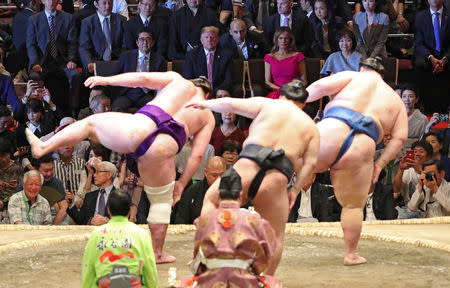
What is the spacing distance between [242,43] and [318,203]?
2033 millimetres

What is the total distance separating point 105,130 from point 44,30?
365 centimetres

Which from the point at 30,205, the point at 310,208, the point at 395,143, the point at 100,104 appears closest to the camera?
the point at 395,143

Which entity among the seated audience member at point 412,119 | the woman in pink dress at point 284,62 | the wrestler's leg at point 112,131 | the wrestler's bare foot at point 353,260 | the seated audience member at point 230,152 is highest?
the woman in pink dress at point 284,62

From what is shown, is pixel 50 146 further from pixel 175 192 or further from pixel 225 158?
pixel 225 158

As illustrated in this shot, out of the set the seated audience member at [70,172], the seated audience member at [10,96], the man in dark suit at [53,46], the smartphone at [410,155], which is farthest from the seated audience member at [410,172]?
the seated audience member at [10,96]

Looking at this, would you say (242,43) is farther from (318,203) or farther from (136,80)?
(136,80)

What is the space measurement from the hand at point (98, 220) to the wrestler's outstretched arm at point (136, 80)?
1490 millimetres

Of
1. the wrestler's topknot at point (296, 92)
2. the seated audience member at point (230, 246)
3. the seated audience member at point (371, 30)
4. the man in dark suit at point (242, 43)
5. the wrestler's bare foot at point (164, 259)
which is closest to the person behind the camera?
the seated audience member at point (230, 246)

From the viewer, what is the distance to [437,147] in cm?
661

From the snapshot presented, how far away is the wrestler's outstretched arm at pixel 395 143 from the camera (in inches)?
186

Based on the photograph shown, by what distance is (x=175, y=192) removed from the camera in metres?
4.78

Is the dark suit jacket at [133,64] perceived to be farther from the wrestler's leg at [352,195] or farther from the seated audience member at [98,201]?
the wrestler's leg at [352,195]

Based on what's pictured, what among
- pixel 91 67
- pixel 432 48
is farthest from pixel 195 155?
pixel 432 48

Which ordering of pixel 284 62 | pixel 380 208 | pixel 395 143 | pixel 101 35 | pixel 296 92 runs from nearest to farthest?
pixel 296 92 → pixel 395 143 → pixel 380 208 → pixel 284 62 → pixel 101 35
